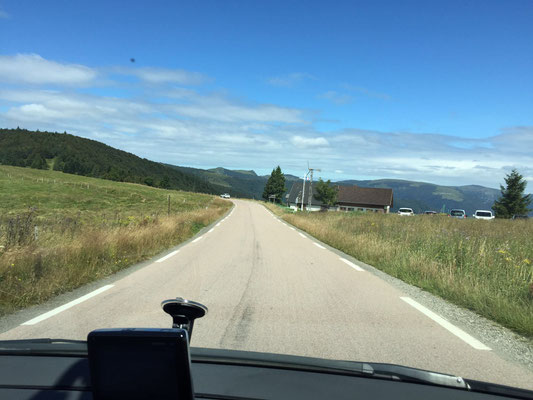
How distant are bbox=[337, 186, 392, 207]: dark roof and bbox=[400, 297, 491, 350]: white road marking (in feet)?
318

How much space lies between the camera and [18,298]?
18.1 feet

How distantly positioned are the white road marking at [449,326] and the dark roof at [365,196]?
9691 centimetres

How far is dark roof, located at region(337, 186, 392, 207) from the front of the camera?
4040 inches

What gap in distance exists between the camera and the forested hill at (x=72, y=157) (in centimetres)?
11575

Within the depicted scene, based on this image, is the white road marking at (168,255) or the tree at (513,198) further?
the tree at (513,198)

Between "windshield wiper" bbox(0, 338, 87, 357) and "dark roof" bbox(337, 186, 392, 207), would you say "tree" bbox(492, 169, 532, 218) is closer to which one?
"dark roof" bbox(337, 186, 392, 207)

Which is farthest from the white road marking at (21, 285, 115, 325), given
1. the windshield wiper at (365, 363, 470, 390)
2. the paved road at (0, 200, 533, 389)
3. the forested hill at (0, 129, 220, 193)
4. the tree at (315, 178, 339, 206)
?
the forested hill at (0, 129, 220, 193)

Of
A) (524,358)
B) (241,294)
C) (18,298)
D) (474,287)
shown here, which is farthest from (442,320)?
(18,298)

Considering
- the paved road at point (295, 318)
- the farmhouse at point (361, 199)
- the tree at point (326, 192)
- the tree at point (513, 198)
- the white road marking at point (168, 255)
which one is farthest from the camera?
the farmhouse at point (361, 199)

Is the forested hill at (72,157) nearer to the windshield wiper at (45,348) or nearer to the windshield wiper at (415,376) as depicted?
the windshield wiper at (45,348)

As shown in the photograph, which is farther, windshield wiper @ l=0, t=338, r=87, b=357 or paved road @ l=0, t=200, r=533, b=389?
paved road @ l=0, t=200, r=533, b=389

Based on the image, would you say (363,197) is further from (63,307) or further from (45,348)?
(45,348)

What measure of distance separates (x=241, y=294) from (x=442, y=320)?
9.92ft

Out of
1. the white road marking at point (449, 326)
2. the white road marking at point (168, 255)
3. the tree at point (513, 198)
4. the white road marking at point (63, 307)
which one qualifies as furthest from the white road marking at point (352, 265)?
the tree at point (513, 198)
